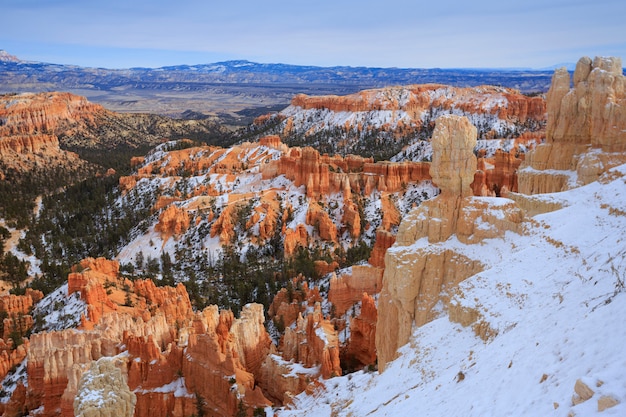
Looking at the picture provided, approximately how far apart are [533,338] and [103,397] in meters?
10.8

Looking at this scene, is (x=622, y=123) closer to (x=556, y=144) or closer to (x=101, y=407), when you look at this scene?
(x=556, y=144)

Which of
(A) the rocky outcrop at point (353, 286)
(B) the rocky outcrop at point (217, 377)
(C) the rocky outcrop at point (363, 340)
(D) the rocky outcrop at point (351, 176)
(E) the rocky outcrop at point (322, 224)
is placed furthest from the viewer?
(D) the rocky outcrop at point (351, 176)

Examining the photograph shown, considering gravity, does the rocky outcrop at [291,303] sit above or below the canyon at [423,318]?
below

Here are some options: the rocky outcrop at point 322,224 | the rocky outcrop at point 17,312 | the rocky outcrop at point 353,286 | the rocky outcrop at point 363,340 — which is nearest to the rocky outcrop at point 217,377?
the rocky outcrop at point 363,340

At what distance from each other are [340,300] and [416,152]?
66.2 m

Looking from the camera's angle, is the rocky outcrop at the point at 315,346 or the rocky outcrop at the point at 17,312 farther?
the rocky outcrop at the point at 17,312

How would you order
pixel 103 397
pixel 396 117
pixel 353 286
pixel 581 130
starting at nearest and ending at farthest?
pixel 103 397, pixel 581 130, pixel 353 286, pixel 396 117

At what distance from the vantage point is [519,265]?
15695 mm

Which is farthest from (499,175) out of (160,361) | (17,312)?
(17,312)

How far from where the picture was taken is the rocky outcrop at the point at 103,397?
11.9m

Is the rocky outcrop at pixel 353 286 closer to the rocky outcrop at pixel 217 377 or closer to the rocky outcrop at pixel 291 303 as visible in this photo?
the rocky outcrop at pixel 291 303

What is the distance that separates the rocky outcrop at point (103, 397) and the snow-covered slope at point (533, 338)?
714 cm

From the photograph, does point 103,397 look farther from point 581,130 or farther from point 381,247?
point 381,247

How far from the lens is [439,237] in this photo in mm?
21000
